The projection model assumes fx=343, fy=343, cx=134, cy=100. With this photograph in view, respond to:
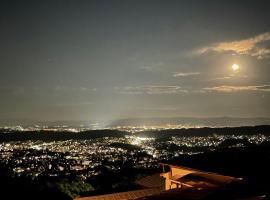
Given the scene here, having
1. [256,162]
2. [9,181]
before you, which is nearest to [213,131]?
[9,181]

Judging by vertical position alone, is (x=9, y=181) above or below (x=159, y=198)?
below

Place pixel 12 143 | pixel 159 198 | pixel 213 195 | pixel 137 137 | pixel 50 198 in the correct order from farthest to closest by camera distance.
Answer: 1. pixel 137 137
2. pixel 12 143
3. pixel 50 198
4. pixel 159 198
5. pixel 213 195

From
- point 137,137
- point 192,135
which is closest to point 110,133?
point 137,137

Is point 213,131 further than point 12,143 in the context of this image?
No

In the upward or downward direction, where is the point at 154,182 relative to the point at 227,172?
downward

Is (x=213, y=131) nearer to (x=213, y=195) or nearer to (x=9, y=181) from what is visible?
(x=9, y=181)

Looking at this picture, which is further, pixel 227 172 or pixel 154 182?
pixel 154 182

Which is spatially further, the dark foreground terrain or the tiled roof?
the tiled roof

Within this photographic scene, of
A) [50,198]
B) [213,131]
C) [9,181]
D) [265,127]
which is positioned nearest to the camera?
[50,198]

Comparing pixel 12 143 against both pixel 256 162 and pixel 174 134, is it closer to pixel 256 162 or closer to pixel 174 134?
pixel 174 134

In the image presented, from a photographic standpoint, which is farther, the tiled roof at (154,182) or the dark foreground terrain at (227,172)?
the tiled roof at (154,182)
